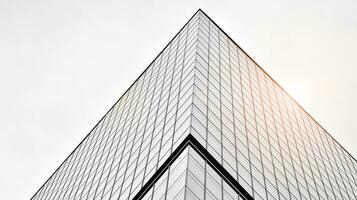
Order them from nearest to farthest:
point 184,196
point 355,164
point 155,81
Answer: point 184,196 → point 155,81 → point 355,164

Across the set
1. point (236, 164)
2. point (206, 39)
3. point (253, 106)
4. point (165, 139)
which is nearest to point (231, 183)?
point (236, 164)

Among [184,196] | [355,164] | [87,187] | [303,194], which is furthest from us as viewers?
[355,164]

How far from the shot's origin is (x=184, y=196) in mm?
29938

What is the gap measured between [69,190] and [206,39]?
889 inches

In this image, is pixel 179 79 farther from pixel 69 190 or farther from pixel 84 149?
pixel 84 149

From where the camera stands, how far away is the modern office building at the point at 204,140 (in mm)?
36594

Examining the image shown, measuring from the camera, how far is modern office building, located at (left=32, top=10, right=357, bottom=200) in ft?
120

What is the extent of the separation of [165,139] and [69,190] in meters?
22.4

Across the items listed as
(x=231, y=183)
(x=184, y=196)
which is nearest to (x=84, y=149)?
(x=231, y=183)

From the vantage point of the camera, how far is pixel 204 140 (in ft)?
123

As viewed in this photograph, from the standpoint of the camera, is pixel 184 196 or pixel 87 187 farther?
pixel 87 187

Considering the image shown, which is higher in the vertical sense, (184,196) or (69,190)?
(69,190)

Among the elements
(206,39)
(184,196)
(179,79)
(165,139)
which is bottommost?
(184,196)

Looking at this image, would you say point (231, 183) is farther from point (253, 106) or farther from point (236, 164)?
point (253, 106)
